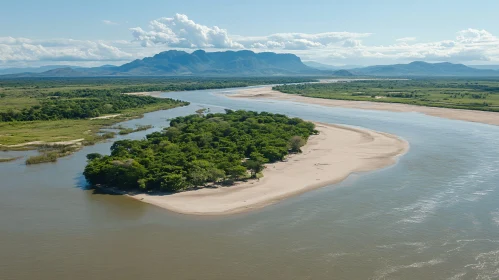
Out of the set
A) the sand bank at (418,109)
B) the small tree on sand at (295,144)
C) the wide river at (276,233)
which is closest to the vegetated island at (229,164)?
the small tree on sand at (295,144)

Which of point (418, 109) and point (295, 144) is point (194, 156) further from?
point (418, 109)

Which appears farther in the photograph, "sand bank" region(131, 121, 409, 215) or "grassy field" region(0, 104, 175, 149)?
"grassy field" region(0, 104, 175, 149)

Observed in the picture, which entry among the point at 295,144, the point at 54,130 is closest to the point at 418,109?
the point at 295,144

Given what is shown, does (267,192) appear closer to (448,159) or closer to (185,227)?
(185,227)

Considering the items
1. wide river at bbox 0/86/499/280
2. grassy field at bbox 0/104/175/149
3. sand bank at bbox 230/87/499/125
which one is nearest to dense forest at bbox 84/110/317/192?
wide river at bbox 0/86/499/280

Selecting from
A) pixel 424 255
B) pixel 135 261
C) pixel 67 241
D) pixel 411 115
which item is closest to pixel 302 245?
pixel 424 255

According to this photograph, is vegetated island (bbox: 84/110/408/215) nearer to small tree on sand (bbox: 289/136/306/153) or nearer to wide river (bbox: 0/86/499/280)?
small tree on sand (bbox: 289/136/306/153)
